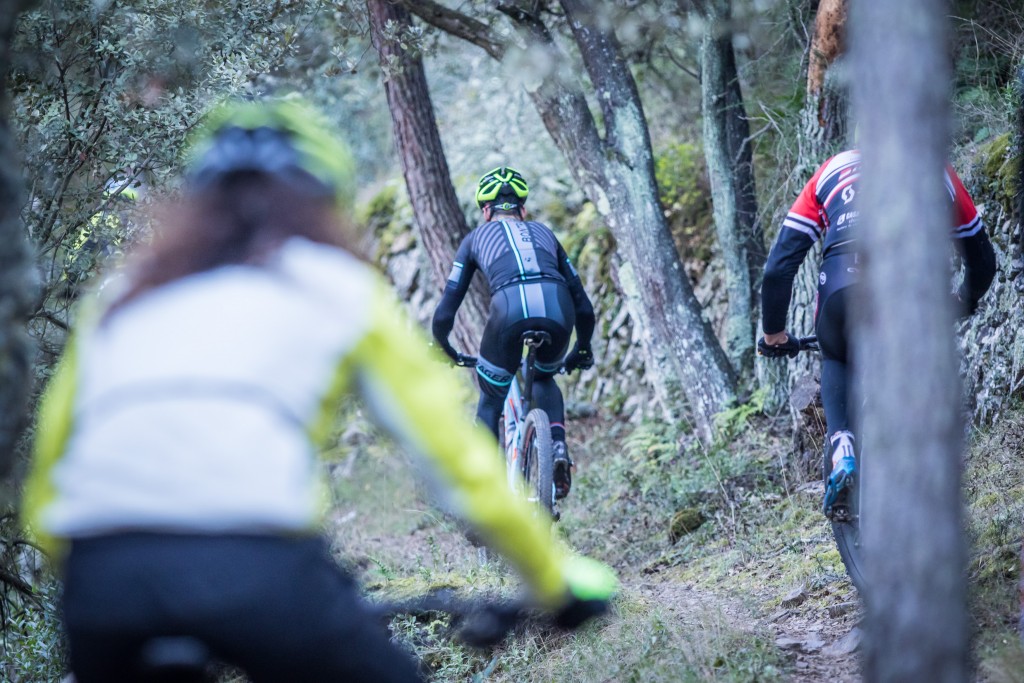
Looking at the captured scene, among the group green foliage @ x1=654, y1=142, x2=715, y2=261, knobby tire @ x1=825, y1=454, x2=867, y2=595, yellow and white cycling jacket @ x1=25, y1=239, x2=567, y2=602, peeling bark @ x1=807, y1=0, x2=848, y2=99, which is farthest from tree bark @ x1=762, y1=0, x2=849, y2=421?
yellow and white cycling jacket @ x1=25, y1=239, x2=567, y2=602

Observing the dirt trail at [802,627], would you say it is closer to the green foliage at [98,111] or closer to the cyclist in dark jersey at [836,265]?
the cyclist in dark jersey at [836,265]

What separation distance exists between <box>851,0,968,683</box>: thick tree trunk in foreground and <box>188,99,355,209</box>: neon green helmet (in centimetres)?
140

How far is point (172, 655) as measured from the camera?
1.89m

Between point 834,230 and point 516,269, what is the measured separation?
251 cm

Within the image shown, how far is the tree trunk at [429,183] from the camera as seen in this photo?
9359mm

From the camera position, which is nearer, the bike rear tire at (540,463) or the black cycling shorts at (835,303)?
the black cycling shorts at (835,303)

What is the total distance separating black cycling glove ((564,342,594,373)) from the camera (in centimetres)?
715

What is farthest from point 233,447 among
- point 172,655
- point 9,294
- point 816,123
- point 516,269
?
point 816,123

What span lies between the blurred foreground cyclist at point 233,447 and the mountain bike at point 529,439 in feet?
13.9

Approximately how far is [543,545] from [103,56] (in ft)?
19.2

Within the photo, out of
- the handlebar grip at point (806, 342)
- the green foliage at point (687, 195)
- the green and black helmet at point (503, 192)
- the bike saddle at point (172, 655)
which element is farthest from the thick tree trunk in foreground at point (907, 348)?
the green foliage at point (687, 195)

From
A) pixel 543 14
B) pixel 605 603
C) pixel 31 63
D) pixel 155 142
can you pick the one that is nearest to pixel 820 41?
pixel 543 14

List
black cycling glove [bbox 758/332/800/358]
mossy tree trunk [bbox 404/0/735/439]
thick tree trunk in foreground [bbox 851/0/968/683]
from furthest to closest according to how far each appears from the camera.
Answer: mossy tree trunk [bbox 404/0/735/439] → black cycling glove [bbox 758/332/800/358] → thick tree trunk in foreground [bbox 851/0/968/683]

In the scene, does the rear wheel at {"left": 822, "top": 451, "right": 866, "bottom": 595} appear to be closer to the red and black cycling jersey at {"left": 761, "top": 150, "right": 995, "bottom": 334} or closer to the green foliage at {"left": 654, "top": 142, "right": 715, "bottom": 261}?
the red and black cycling jersey at {"left": 761, "top": 150, "right": 995, "bottom": 334}
